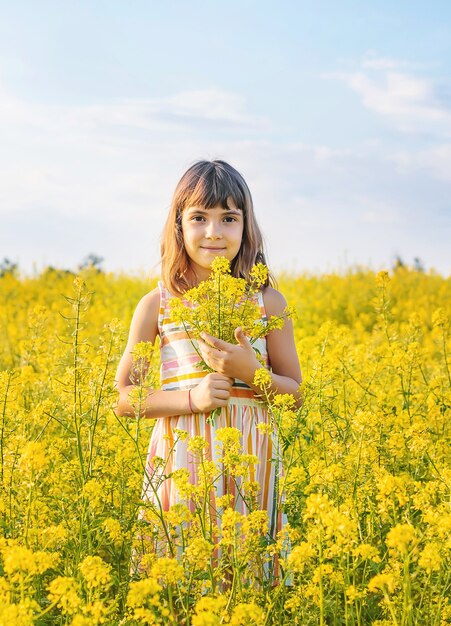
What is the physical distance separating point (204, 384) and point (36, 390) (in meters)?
1.78

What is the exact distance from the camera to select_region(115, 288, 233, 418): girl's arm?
8.73 ft

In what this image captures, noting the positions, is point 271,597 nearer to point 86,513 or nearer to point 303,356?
point 86,513

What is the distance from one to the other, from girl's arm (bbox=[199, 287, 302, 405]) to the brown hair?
17 centimetres

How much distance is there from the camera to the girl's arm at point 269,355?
8.55ft

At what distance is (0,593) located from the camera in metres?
2.06

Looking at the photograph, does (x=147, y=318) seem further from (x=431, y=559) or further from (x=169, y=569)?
(x=431, y=559)

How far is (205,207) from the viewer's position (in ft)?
10.1

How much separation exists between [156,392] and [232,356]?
0.44 m

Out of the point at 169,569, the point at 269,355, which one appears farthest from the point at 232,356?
the point at 169,569

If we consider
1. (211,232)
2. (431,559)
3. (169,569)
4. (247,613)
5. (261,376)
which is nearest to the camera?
(247,613)

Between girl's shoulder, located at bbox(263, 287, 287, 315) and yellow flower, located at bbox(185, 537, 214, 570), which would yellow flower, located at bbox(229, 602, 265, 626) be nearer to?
yellow flower, located at bbox(185, 537, 214, 570)

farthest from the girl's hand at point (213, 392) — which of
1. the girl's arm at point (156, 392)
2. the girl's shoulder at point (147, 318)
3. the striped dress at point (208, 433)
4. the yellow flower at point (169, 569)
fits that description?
the yellow flower at point (169, 569)

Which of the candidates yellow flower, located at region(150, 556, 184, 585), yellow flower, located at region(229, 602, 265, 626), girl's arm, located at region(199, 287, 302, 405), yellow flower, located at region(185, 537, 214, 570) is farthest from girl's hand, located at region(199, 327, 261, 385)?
yellow flower, located at region(229, 602, 265, 626)

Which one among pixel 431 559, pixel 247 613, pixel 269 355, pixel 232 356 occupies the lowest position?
pixel 247 613
